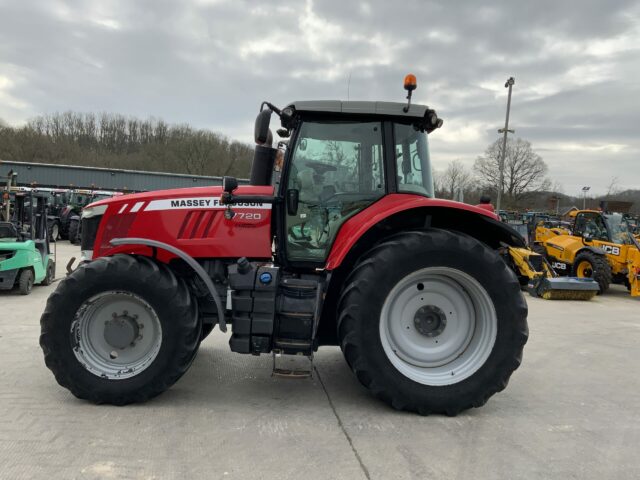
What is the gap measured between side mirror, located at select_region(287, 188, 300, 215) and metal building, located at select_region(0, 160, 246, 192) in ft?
96.9

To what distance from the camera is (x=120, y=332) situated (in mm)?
3643

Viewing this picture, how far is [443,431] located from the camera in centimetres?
332

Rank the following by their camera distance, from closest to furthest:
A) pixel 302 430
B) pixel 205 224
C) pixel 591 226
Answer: pixel 302 430
pixel 205 224
pixel 591 226

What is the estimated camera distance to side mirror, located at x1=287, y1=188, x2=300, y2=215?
150 inches

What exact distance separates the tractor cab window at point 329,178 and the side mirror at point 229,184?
0.43 meters

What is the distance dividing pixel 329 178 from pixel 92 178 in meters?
34.1

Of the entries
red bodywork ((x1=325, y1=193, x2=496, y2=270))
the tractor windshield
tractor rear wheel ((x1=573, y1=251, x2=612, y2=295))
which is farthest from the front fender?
the tractor windshield

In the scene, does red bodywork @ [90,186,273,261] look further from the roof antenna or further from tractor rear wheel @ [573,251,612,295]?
tractor rear wheel @ [573,251,612,295]

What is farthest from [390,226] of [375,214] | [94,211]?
[94,211]

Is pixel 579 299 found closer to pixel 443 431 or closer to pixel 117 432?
pixel 443 431

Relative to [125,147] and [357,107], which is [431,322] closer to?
[357,107]

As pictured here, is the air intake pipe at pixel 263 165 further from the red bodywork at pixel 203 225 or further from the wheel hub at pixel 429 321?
the wheel hub at pixel 429 321

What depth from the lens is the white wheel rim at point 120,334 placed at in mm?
3609

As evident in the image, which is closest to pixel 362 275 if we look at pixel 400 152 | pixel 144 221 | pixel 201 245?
pixel 400 152
